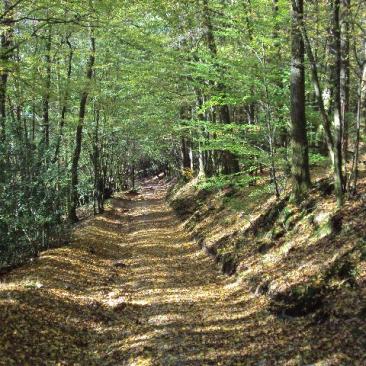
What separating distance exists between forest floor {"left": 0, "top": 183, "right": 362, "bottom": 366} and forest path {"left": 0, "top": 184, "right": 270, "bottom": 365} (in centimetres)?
2

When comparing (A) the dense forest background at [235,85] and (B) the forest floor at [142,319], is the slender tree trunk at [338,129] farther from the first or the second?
(B) the forest floor at [142,319]

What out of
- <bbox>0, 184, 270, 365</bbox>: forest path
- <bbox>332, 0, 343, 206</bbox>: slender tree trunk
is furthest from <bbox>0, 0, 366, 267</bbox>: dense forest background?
<bbox>0, 184, 270, 365</bbox>: forest path

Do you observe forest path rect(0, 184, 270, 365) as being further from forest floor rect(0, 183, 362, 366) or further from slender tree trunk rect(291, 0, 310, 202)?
slender tree trunk rect(291, 0, 310, 202)

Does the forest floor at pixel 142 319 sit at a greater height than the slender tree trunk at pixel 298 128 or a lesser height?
lesser

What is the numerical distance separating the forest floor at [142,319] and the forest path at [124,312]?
22mm

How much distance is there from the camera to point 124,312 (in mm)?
10312

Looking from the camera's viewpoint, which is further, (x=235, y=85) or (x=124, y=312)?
(x=235, y=85)

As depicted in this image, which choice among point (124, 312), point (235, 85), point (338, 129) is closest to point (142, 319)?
point (124, 312)

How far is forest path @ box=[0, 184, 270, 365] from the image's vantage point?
769 centimetres

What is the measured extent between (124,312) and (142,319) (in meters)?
0.68

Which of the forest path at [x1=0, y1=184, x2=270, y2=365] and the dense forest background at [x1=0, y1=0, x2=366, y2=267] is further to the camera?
the dense forest background at [x1=0, y1=0, x2=366, y2=267]

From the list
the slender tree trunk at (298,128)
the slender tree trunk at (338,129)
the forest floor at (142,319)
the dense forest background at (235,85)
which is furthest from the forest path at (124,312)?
the slender tree trunk at (298,128)

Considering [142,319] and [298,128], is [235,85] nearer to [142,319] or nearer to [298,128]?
[298,128]

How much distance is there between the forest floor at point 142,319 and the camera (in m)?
7.35
